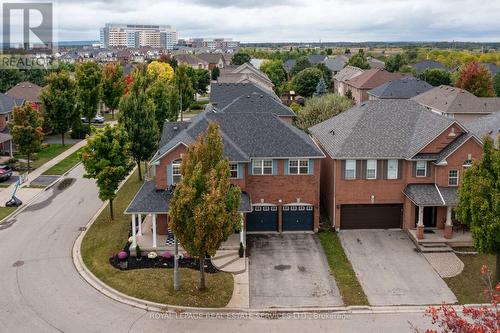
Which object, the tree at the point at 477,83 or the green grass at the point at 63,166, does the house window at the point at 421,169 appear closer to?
the green grass at the point at 63,166

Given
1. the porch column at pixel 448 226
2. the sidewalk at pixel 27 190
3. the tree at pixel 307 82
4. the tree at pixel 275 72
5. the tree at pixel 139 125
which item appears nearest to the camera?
the porch column at pixel 448 226

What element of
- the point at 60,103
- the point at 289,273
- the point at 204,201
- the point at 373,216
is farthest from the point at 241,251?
the point at 60,103

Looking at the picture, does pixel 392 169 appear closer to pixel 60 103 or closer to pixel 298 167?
pixel 298 167

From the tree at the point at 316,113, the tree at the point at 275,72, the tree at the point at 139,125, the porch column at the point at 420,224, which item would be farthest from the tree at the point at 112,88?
the porch column at the point at 420,224

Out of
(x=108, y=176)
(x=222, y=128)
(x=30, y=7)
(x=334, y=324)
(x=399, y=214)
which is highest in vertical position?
(x=30, y=7)

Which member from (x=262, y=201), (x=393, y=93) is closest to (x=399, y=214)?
(x=262, y=201)

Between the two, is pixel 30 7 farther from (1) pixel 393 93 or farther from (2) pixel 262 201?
(1) pixel 393 93
